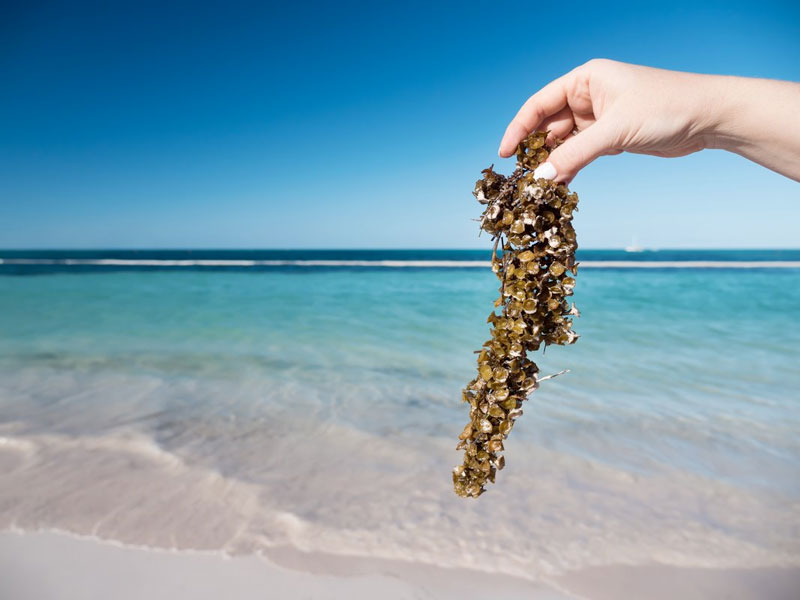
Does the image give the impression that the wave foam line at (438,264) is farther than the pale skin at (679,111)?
Yes

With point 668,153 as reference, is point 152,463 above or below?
below

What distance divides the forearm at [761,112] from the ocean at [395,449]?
2.41m

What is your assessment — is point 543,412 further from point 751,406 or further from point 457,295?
point 457,295

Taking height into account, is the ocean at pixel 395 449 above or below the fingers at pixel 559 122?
below

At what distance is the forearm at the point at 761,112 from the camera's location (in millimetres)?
1728

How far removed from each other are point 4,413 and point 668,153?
6.28 m

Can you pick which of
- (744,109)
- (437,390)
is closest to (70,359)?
(437,390)

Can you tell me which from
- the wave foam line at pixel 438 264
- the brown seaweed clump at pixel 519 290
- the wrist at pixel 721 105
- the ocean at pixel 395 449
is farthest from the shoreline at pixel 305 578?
the wave foam line at pixel 438 264

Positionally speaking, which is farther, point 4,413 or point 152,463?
point 4,413

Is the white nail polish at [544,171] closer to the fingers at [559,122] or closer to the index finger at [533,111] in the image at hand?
the index finger at [533,111]

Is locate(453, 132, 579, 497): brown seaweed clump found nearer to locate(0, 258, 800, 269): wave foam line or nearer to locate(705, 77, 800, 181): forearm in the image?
locate(705, 77, 800, 181): forearm

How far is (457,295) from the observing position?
17.3 meters

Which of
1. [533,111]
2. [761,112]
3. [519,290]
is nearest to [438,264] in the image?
[533,111]

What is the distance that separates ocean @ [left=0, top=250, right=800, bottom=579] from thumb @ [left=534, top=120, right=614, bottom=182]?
7.72 feet
